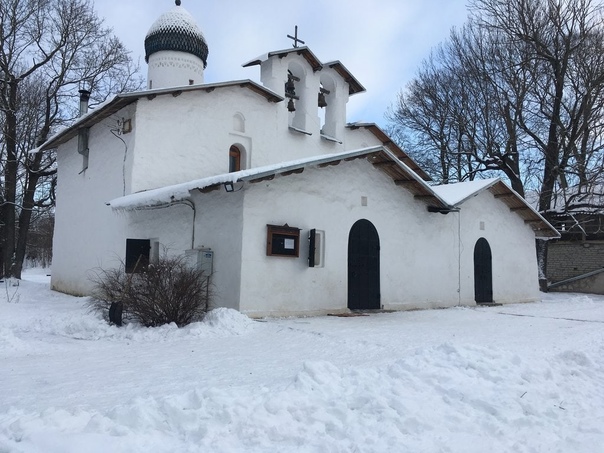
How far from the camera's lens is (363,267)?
41.8ft

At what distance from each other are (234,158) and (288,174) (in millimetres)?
5389

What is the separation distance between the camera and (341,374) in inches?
213

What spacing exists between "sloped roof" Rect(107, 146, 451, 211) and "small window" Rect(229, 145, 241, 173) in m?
3.66

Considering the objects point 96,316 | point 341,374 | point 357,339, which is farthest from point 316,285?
point 341,374

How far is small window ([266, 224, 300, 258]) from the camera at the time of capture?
10711mm

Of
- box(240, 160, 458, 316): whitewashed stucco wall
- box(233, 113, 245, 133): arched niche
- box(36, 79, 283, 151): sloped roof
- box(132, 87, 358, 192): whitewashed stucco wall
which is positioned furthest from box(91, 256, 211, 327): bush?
box(233, 113, 245, 133): arched niche

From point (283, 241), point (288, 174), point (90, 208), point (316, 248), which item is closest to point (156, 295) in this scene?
point (283, 241)

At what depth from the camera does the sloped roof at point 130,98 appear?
13422 millimetres

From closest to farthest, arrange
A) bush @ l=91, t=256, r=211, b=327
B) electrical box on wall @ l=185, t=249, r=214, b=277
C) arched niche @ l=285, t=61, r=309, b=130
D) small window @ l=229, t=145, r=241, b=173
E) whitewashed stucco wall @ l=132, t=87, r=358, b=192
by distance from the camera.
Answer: bush @ l=91, t=256, r=211, b=327, electrical box on wall @ l=185, t=249, r=214, b=277, whitewashed stucco wall @ l=132, t=87, r=358, b=192, small window @ l=229, t=145, r=241, b=173, arched niche @ l=285, t=61, r=309, b=130

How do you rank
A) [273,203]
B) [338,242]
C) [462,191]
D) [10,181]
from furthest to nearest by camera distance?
[10,181], [462,191], [338,242], [273,203]

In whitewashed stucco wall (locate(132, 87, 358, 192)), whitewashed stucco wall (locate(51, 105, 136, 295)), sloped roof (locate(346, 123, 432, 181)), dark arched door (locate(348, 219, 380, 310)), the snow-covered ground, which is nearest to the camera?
the snow-covered ground

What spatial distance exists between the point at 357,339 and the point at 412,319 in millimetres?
3674

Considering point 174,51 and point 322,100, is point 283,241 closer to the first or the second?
point 322,100

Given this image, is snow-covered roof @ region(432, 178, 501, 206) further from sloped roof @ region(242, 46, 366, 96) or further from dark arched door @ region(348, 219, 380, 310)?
sloped roof @ region(242, 46, 366, 96)
